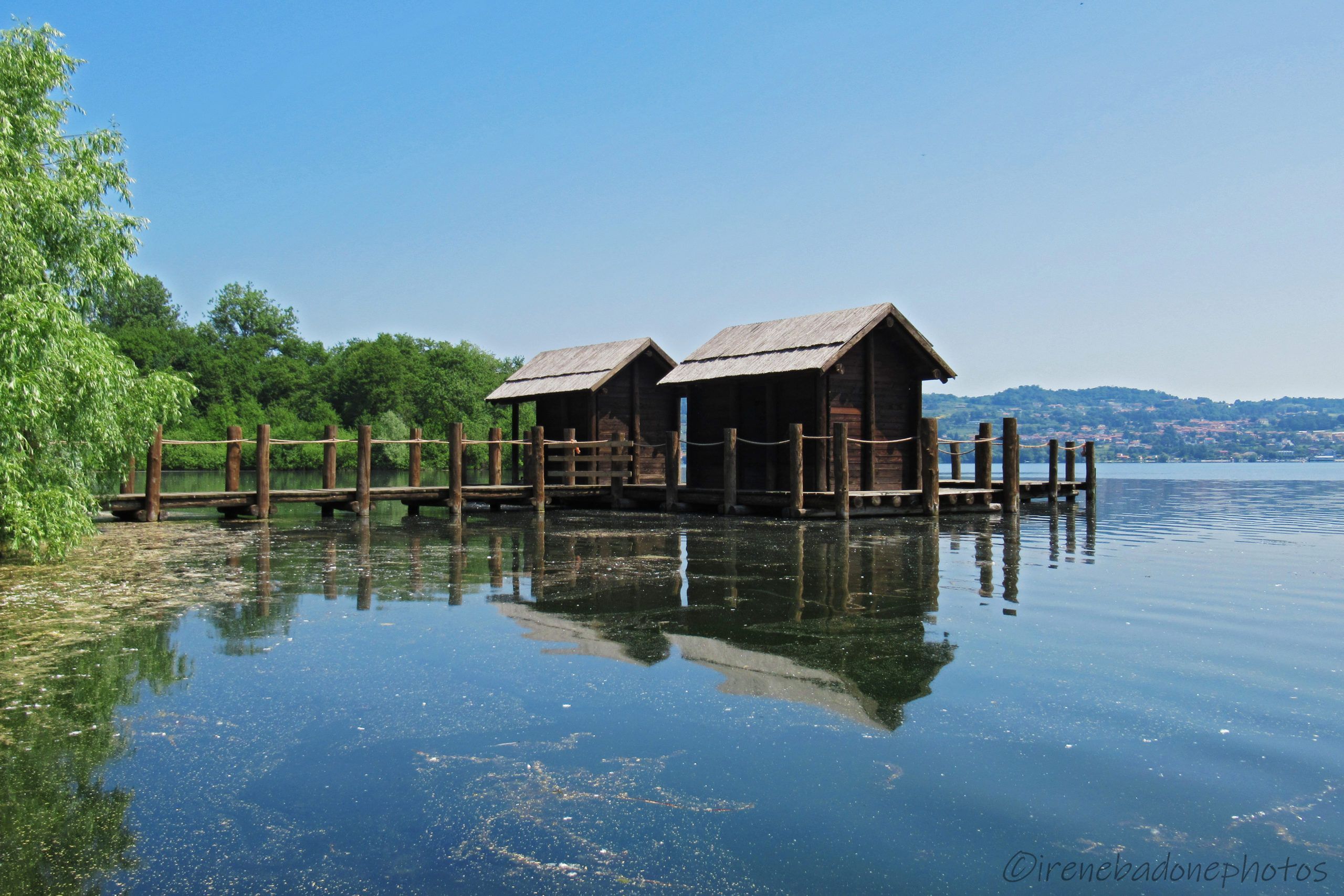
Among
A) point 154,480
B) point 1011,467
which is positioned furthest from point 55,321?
point 1011,467

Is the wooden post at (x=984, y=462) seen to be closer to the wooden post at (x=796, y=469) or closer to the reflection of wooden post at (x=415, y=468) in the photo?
the wooden post at (x=796, y=469)

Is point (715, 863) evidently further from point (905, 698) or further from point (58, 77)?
point (58, 77)

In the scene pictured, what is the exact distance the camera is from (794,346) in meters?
25.4

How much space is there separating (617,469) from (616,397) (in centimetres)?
250

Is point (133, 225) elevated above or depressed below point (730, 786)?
above

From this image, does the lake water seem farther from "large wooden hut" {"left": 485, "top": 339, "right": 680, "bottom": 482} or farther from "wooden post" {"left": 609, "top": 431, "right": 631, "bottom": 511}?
"large wooden hut" {"left": 485, "top": 339, "right": 680, "bottom": 482}

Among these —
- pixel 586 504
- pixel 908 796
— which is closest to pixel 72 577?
pixel 908 796

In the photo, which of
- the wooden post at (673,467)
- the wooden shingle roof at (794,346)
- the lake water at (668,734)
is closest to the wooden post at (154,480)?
the lake water at (668,734)

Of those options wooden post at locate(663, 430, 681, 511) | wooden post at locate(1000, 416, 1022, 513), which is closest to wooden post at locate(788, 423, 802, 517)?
wooden post at locate(663, 430, 681, 511)

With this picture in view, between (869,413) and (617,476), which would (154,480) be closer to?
(617,476)

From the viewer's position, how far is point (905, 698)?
21.1ft

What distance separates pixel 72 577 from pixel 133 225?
7.81 meters

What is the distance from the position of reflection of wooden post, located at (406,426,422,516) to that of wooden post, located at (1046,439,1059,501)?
62.8 ft

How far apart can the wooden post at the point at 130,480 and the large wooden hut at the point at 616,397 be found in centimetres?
1204
